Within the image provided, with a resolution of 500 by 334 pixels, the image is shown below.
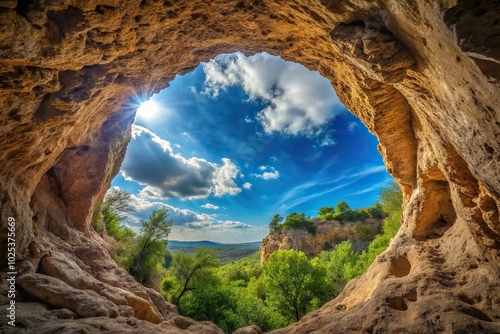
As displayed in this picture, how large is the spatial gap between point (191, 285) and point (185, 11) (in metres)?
27.4

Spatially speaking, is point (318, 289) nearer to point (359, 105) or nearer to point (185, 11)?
point (359, 105)

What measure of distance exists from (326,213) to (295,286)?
51151mm

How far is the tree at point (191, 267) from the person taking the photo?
26.6 m

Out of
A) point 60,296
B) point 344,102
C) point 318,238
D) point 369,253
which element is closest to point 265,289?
point 369,253

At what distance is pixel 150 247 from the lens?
23.5m

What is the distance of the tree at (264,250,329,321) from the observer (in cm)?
2288

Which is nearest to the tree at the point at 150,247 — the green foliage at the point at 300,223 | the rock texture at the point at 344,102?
the rock texture at the point at 344,102

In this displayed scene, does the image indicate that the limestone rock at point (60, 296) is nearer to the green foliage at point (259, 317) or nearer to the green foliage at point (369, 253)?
the green foliage at point (259, 317)

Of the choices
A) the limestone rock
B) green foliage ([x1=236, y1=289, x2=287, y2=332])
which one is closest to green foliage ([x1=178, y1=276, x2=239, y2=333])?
green foliage ([x1=236, y1=289, x2=287, y2=332])

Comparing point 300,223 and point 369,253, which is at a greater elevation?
point 300,223

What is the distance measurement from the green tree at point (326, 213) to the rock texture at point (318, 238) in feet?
10.4

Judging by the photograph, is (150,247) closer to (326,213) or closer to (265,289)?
(265,289)

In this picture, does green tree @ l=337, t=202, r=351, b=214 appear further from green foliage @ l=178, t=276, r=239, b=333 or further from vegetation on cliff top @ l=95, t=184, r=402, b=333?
green foliage @ l=178, t=276, r=239, b=333

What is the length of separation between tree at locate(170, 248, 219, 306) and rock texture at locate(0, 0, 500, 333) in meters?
14.2
